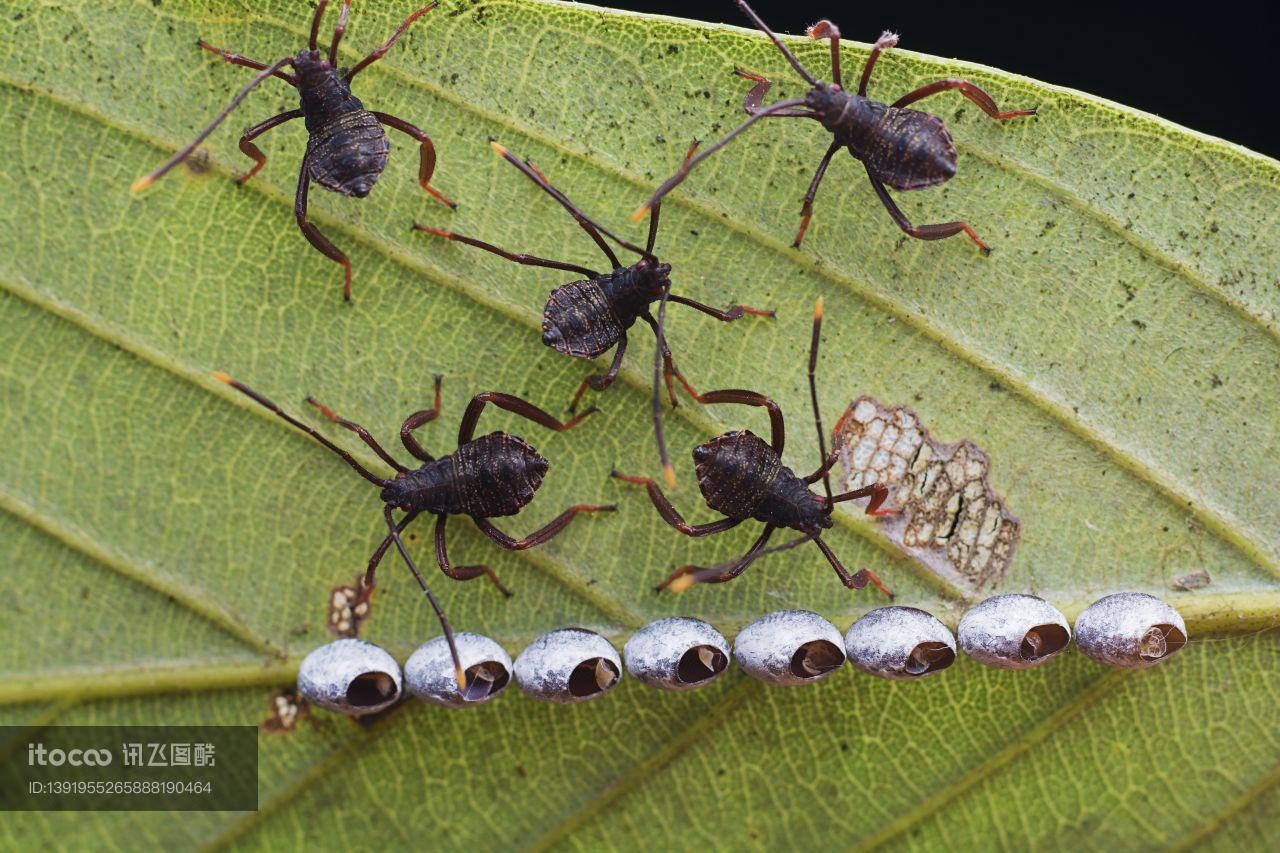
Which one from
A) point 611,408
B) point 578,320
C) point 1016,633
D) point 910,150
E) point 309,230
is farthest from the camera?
point 611,408

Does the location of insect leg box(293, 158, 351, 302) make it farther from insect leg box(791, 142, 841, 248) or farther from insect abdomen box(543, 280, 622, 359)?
insect leg box(791, 142, 841, 248)

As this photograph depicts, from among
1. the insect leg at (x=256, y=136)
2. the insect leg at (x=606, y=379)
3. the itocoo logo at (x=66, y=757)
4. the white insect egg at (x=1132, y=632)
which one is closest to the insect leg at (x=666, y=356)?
the insect leg at (x=606, y=379)

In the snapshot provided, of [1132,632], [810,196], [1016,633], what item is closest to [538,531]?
[810,196]

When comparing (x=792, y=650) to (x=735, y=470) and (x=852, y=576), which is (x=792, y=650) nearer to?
(x=852, y=576)

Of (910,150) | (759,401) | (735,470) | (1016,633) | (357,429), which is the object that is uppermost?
(910,150)

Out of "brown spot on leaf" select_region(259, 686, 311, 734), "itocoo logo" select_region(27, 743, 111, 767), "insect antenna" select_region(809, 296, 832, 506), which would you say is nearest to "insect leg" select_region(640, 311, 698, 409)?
"insect antenna" select_region(809, 296, 832, 506)

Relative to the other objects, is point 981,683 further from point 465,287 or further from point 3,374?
point 3,374
